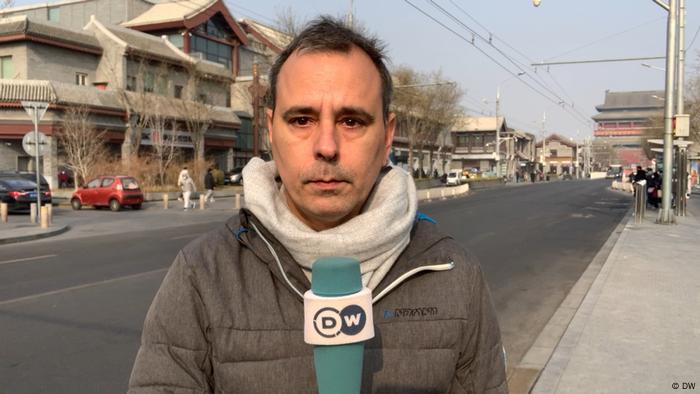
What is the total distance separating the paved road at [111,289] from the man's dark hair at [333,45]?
3927 millimetres

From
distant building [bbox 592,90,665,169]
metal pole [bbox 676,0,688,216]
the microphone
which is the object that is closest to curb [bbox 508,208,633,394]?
the microphone

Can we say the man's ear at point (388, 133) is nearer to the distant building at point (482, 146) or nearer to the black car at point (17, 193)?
the black car at point (17, 193)

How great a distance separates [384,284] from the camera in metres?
1.62

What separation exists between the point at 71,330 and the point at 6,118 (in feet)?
92.0

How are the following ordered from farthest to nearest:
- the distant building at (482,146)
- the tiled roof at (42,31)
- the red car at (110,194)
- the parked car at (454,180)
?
1. the distant building at (482,146)
2. the parked car at (454,180)
3. the tiled roof at (42,31)
4. the red car at (110,194)

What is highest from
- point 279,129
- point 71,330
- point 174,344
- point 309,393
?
point 279,129

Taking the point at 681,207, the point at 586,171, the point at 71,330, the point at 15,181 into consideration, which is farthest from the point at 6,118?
the point at 586,171

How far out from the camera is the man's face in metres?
1.55

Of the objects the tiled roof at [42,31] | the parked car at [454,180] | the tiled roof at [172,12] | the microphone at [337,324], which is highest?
the tiled roof at [172,12]

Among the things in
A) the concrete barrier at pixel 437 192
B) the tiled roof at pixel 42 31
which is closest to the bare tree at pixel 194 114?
the tiled roof at pixel 42 31

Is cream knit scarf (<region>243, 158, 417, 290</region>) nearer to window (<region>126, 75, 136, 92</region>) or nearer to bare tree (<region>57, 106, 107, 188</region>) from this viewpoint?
bare tree (<region>57, 106, 107, 188</region>)

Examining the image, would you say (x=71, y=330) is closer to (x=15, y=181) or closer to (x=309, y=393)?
(x=309, y=393)

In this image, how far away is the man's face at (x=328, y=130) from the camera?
1.55m

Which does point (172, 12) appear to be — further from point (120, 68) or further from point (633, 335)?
point (633, 335)
